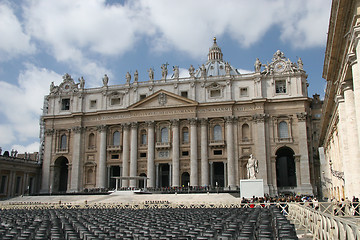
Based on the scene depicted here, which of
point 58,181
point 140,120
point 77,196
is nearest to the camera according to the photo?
point 77,196

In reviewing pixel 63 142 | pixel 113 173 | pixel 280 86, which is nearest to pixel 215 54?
pixel 280 86

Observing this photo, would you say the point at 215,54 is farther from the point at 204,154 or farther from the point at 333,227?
the point at 333,227

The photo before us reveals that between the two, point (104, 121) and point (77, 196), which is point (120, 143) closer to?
point (104, 121)

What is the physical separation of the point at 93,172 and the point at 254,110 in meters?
30.2

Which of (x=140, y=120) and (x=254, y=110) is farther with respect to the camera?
Result: (x=140, y=120)

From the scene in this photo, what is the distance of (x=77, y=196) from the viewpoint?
54.0m

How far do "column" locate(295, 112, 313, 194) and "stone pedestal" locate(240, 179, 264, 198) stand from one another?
18238 mm

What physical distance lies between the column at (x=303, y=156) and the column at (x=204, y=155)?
14.1m

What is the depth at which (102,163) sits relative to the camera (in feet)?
217

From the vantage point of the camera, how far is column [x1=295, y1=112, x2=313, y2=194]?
187 feet

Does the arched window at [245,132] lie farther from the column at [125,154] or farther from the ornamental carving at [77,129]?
the ornamental carving at [77,129]

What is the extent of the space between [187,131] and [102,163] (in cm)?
1599

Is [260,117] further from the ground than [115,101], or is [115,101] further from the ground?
[115,101]

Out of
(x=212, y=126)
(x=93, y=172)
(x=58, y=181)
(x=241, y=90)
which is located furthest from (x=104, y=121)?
(x=241, y=90)
